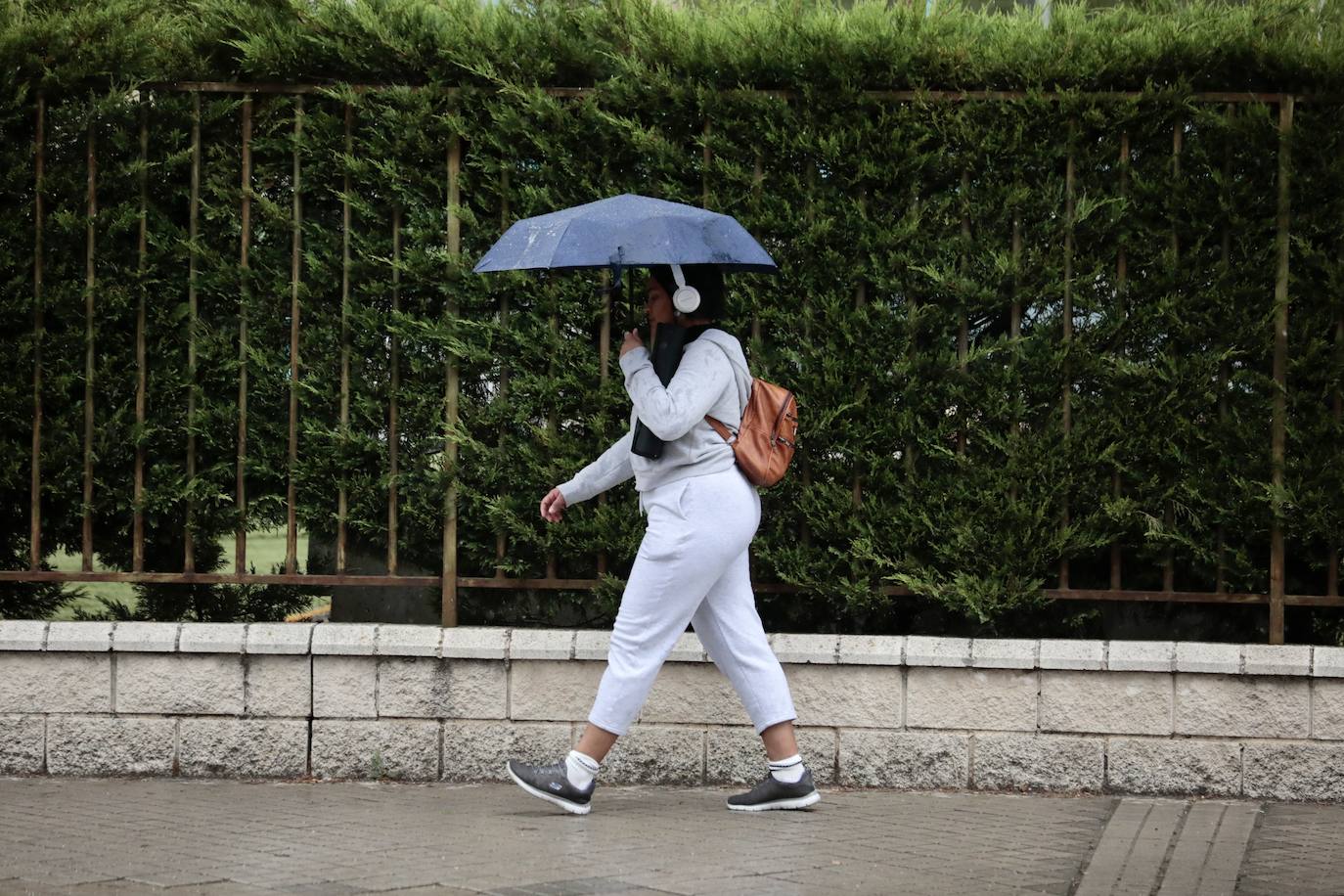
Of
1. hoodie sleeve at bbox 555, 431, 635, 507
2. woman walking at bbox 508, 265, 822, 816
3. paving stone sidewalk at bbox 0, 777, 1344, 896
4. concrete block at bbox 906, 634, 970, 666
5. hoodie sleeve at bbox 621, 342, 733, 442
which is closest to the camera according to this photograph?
paving stone sidewalk at bbox 0, 777, 1344, 896

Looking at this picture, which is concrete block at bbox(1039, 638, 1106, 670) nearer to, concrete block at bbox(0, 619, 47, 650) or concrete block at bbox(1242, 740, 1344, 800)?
concrete block at bbox(1242, 740, 1344, 800)

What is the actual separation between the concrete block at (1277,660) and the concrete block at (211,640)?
3905 millimetres

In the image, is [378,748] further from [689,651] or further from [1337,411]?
[1337,411]

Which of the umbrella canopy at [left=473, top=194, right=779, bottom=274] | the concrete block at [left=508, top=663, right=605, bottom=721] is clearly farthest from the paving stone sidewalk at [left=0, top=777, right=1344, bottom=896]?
the umbrella canopy at [left=473, top=194, right=779, bottom=274]

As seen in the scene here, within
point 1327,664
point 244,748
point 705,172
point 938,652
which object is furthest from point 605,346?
point 1327,664

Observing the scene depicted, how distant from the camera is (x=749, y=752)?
7.19 m

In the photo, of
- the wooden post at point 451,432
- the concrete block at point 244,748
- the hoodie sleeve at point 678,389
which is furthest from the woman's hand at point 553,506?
the concrete block at point 244,748

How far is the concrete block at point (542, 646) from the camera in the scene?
7.20 metres

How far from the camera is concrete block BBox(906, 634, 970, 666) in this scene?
711 centimetres

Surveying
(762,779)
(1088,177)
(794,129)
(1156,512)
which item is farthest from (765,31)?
(762,779)

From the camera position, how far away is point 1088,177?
23.5 ft

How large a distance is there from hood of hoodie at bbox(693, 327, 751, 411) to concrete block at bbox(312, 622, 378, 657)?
182cm

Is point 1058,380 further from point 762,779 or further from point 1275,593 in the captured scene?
point 762,779

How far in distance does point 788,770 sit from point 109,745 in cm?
274
